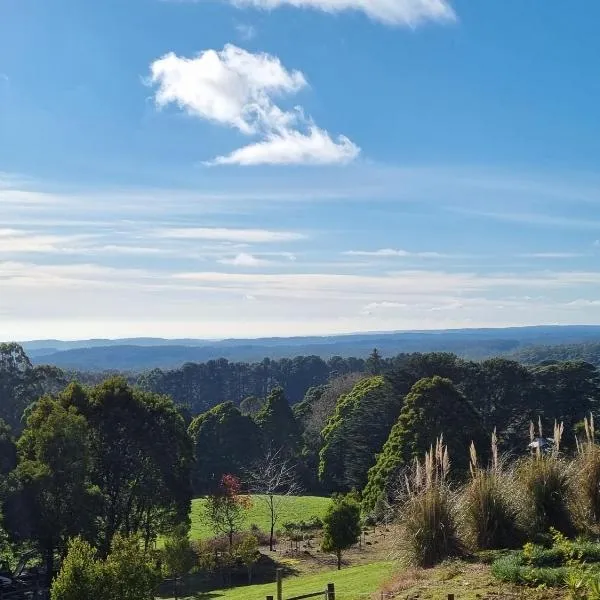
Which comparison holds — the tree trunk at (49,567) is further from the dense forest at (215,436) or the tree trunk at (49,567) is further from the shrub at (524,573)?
the shrub at (524,573)

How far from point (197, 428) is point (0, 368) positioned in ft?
50.8

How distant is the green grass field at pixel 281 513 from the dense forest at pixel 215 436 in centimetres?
205

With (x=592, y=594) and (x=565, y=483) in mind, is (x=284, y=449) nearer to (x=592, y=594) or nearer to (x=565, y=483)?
(x=565, y=483)

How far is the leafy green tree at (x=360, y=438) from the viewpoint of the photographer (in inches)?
1534

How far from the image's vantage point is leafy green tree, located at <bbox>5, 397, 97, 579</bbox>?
21469mm

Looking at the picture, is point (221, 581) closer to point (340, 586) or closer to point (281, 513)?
point (340, 586)

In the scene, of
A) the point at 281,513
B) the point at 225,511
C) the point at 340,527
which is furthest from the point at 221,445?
the point at 340,527

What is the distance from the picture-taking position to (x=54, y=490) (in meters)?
21.6

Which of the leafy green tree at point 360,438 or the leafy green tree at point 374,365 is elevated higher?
the leafy green tree at point 374,365

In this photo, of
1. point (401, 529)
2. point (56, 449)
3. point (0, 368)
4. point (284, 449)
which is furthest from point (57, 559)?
point (284, 449)

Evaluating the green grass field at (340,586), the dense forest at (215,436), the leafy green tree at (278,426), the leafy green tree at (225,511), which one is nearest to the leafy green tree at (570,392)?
the dense forest at (215,436)

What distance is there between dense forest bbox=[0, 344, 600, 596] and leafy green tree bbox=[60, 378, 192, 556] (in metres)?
0.04

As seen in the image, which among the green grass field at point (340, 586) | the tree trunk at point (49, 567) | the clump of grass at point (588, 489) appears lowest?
the tree trunk at point (49, 567)

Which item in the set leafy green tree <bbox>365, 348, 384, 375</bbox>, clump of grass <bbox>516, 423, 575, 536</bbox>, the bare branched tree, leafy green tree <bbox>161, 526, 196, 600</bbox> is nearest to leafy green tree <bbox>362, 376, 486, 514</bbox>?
the bare branched tree
